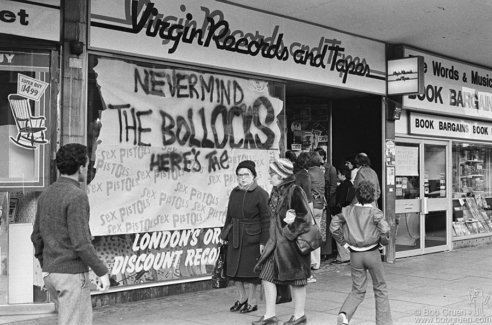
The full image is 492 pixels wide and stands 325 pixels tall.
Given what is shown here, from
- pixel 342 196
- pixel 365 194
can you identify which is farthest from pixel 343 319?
pixel 342 196

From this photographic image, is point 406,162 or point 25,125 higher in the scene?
point 25,125

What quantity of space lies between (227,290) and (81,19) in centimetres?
403

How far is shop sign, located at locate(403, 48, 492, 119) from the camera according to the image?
12000 mm

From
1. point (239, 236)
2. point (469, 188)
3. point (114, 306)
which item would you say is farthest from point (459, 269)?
point (114, 306)

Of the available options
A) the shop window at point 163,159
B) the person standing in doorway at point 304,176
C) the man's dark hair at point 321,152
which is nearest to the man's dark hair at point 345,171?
the man's dark hair at point 321,152

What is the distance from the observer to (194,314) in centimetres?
691

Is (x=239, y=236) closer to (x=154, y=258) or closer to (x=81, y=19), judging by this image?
(x=154, y=258)

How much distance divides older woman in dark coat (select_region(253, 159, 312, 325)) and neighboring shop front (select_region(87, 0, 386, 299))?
2.06 m

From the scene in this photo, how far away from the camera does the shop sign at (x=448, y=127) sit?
11.9 metres

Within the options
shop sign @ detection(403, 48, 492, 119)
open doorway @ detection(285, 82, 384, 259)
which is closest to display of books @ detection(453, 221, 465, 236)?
shop sign @ detection(403, 48, 492, 119)

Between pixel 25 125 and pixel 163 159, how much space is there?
1796 millimetres

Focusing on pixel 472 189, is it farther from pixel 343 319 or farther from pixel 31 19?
pixel 31 19

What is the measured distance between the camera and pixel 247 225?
21.8 ft

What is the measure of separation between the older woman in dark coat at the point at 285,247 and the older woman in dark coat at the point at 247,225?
34 cm
